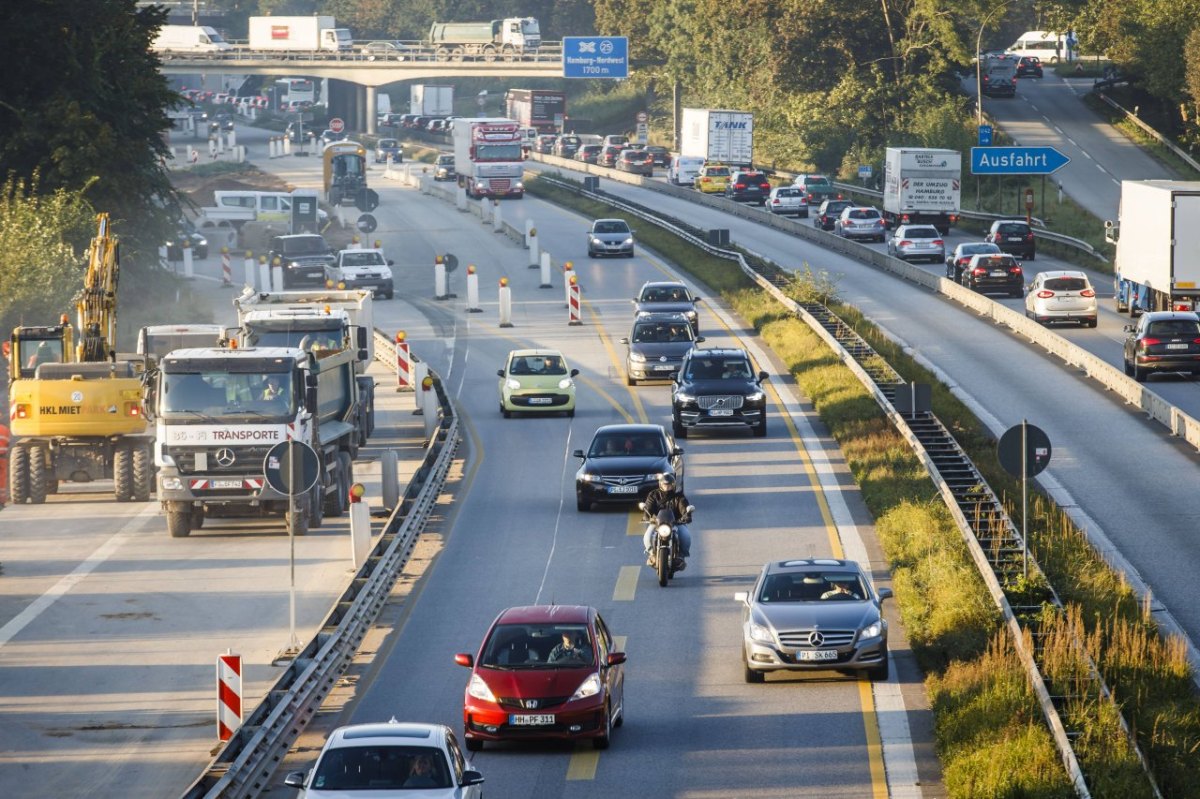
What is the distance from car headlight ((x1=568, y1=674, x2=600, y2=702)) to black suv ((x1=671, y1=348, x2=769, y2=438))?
2025cm

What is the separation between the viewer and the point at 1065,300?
53812 millimetres

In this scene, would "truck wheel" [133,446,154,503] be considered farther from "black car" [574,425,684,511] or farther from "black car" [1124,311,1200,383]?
"black car" [1124,311,1200,383]

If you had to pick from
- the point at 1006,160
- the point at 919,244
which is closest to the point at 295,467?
the point at 919,244

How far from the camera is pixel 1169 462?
35594 millimetres

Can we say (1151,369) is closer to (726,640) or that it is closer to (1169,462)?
(1169,462)

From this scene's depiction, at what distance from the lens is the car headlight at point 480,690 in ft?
62.4

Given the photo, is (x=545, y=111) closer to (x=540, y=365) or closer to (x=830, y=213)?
(x=830, y=213)

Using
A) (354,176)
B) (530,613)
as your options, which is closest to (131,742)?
(530,613)

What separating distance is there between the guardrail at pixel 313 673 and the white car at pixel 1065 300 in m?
27.0

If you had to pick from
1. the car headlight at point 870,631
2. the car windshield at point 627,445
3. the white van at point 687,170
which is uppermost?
the white van at point 687,170

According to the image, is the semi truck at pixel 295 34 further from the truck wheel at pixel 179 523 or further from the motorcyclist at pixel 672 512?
the motorcyclist at pixel 672 512

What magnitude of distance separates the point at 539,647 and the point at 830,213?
6834cm

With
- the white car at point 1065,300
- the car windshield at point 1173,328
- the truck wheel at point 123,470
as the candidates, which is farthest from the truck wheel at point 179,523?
the white car at point 1065,300

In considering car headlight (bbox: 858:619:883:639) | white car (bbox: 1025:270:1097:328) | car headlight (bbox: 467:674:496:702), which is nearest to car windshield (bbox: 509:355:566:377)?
white car (bbox: 1025:270:1097:328)
